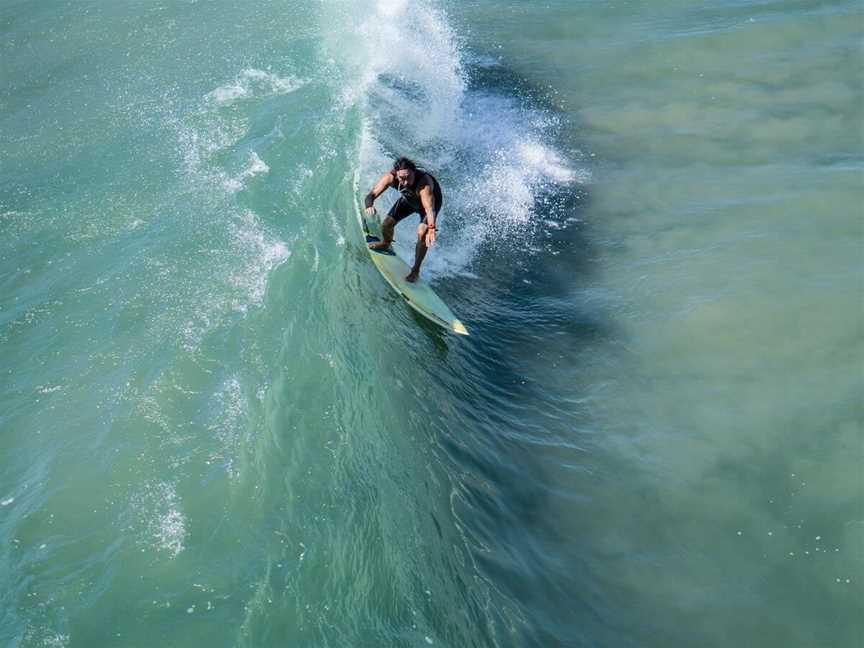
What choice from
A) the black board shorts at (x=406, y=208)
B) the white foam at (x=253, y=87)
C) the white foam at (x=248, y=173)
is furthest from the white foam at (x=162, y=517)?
the white foam at (x=253, y=87)

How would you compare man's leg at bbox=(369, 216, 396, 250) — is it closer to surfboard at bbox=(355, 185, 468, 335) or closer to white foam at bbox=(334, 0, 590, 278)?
surfboard at bbox=(355, 185, 468, 335)

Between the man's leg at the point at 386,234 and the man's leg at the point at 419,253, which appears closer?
the man's leg at the point at 419,253

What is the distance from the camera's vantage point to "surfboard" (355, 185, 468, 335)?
905cm

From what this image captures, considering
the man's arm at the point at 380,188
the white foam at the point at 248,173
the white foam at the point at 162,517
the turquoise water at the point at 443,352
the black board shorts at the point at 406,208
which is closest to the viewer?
the turquoise water at the point at 443,352

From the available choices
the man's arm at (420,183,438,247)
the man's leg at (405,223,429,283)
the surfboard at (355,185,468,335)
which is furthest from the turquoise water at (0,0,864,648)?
the man's arm at (420,183,438,247)

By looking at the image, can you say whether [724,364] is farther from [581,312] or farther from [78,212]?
[78,212]

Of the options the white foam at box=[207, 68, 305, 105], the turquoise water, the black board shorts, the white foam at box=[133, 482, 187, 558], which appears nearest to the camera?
the turquoise water

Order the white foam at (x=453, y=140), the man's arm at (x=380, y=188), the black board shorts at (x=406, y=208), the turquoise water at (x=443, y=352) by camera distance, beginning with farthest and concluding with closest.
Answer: the white foam at (x=453, y=140)
the man's arm at (x=380, y=188)
the black board shorts at (x=406, y=208)
the turquoise water at (x=443, y=352)

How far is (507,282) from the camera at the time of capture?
1017 cm

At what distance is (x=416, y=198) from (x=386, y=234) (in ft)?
2.56

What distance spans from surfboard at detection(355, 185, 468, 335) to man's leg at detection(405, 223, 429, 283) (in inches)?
3.3

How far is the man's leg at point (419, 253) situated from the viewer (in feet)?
30.4

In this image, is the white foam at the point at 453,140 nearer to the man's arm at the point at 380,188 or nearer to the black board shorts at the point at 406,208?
the black board shorts at the point at 406,208

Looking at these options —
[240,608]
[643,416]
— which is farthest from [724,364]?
[240,608]
